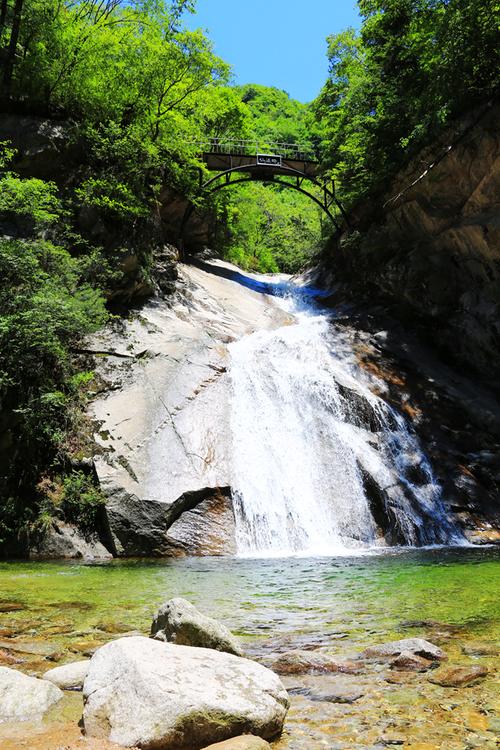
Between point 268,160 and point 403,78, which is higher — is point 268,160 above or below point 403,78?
below

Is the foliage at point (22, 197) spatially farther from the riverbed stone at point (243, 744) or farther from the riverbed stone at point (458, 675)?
the riverbed stone at point (243, 744)

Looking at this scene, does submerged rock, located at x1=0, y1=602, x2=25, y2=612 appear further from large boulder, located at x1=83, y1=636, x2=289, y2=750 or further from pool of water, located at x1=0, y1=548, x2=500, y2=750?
large boulder, located at x1=83, y1=636, x2=289, y2=750

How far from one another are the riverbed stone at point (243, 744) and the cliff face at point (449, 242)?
1935 cm

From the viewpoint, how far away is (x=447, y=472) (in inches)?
629

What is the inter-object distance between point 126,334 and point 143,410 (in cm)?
427

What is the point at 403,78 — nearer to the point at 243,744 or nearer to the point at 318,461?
the point at 318,461

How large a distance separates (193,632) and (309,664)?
102 cm

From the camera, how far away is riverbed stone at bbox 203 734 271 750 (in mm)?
3055

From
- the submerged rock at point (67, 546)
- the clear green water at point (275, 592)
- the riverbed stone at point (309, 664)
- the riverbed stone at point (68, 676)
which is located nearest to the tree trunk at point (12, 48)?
the submerged rock at point (67, 546)

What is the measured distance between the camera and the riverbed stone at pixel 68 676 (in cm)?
405

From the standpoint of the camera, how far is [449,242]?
21.9 meters

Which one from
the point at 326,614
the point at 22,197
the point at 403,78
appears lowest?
the point at 326,614

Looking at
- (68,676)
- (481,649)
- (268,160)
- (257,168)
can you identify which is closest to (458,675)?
(481,649)

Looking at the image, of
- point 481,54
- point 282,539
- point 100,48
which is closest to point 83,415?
point 282,539
